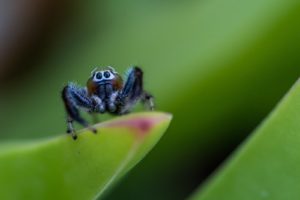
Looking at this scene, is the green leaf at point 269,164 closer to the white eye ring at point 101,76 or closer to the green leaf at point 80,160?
the green leaf at point 80,160

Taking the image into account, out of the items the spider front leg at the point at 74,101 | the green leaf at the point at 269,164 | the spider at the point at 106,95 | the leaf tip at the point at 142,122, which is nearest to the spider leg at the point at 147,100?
the spider at the point at 106,95

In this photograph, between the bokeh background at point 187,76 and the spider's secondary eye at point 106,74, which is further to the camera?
the bokeh background at point 187,76

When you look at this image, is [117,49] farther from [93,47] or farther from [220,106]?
[220,106]

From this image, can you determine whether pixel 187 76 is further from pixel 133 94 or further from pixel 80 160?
pixel 80 160

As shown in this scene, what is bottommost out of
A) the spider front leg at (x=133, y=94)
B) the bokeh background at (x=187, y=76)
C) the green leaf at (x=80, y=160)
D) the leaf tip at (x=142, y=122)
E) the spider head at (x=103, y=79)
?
the bokeh background at (x=187, y=76)

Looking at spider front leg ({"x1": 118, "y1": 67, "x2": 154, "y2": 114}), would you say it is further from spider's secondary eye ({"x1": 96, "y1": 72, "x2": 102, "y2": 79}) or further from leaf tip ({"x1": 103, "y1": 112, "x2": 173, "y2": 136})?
leaf tip ({"x1": 103, "y1": 112, "x2": 173, "y2": 136})
